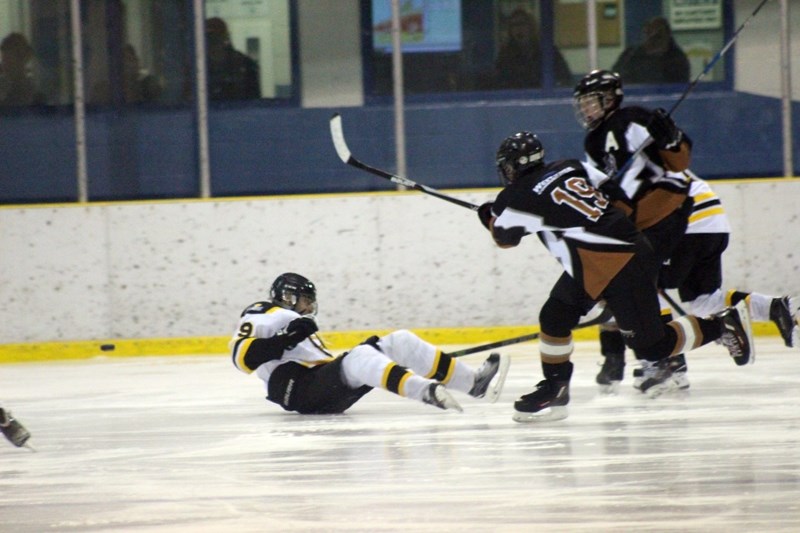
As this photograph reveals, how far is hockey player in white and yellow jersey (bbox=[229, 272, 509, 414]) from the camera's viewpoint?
12.8 ft

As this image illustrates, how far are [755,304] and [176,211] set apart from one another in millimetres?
3256

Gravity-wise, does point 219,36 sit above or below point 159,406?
above

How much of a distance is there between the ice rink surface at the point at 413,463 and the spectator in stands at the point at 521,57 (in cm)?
266

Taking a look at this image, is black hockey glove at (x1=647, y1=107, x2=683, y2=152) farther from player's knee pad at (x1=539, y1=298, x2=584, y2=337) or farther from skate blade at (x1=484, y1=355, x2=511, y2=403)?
skate blade at (x1=484, y1=355, x2=511, y2=403)

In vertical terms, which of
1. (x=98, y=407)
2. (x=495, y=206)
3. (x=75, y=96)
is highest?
(x=75, y=96)

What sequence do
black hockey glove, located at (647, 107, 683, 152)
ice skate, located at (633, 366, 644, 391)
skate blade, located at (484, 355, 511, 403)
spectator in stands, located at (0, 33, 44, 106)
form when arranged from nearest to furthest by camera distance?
skate blade, located at (484, 355, 511, 403) < black hockey glove, located at (647, 107, 683, 152) < ice skate, located at (633, 366, 644, 391) < spectator in stands, located at (0, 33, 44, 106)

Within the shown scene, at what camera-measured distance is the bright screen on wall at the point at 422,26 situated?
23.4 feet

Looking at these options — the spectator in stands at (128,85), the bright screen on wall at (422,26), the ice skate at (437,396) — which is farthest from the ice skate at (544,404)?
the spectator in stands at (128,85)

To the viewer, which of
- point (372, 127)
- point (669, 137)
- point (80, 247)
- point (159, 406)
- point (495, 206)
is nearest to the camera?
point (495, 206)

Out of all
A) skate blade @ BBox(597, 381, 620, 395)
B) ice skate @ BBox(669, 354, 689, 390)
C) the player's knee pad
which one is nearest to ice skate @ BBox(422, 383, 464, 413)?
the player's knee pad

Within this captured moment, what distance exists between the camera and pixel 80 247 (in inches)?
257

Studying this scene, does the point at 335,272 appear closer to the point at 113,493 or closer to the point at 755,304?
the point at 755,304

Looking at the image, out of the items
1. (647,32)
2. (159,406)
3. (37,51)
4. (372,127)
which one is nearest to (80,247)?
(37,51)

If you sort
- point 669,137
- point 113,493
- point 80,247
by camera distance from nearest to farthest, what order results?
point 113,493, point 669,137, point 80,247
